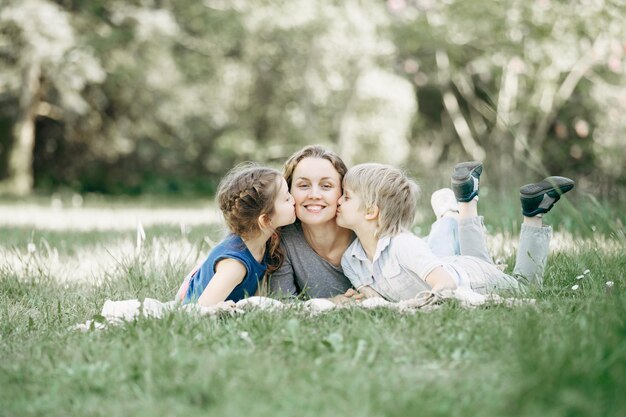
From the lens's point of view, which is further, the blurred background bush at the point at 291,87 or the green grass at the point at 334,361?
the blurred background bush at the point at 291,87

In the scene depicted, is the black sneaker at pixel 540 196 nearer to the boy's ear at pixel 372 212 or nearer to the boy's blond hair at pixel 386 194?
the boy's blond hair at pixel 386 194

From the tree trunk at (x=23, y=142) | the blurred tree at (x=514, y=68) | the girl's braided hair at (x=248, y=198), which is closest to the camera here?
the girl's braided hair at (x=248, y=198)

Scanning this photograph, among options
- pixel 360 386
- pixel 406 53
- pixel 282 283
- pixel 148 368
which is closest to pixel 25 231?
pixel 282 283

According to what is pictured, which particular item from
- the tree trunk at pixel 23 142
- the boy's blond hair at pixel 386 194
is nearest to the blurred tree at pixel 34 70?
the tree trunk at pixel 23 142

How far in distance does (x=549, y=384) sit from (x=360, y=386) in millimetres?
504

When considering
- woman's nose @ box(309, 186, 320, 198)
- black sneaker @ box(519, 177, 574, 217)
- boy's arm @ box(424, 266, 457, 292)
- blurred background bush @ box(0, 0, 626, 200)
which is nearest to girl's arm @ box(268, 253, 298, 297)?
woman's nose @ box(309, 186, 320, 198)

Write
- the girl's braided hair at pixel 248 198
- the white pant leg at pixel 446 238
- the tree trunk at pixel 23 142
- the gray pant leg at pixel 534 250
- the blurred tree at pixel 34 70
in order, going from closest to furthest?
1. the girl's braided hair at pixel 248 198
2. the gray pant leg at pixel 534 250
3. the white pant leg at pixel 446 238
4. the blurred tree at pixel 34 70
5. the tree trunk at pixel 23 142

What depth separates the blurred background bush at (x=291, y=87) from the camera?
1084 cm

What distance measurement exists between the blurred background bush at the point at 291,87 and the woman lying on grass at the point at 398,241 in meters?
4.97

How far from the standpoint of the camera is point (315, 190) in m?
3.70

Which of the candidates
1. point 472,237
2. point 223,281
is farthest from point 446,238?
point 223,281

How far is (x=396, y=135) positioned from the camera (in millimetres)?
13023

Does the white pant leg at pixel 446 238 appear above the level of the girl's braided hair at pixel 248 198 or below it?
below

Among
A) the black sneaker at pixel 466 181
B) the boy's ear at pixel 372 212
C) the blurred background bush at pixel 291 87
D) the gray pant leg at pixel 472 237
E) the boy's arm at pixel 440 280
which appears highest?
the blurred background bush at pixel 291 87
